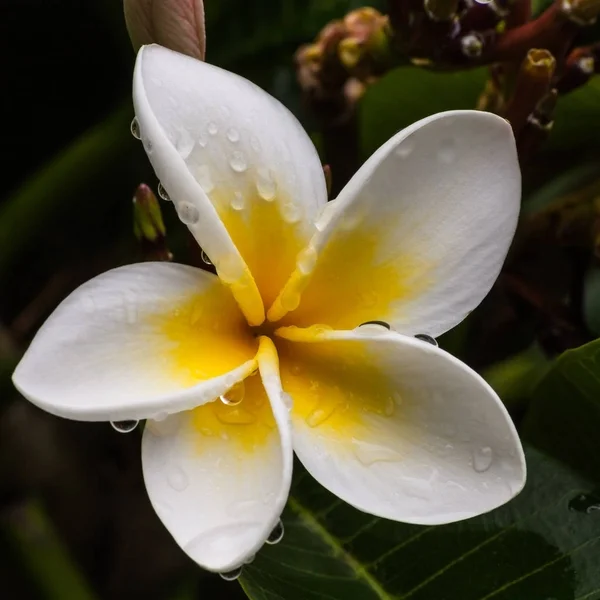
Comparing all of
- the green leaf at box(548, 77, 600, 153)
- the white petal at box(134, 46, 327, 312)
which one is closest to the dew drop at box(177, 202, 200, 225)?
the white petal at box(134, 46, 327, 312)

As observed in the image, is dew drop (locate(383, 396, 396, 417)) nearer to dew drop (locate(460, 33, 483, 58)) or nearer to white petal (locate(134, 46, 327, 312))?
white petal (locate(134, 46, 327, 312))

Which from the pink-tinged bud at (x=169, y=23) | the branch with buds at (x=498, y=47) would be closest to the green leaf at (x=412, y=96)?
the branch with buds at (x=498, y=47)

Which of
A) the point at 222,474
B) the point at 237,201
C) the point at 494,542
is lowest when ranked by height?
the point at 494,542

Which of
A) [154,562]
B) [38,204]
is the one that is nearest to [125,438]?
[154,562]

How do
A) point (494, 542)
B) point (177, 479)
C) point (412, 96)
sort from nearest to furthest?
point (177, 479)
point (494, 542)
point (412, 96)

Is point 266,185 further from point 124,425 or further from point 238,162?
point 124,425

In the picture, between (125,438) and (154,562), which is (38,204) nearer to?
(125,438)

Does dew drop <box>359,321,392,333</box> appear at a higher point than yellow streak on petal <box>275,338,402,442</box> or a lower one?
higher

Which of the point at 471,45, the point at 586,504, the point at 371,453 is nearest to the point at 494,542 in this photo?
the point at 586,504
